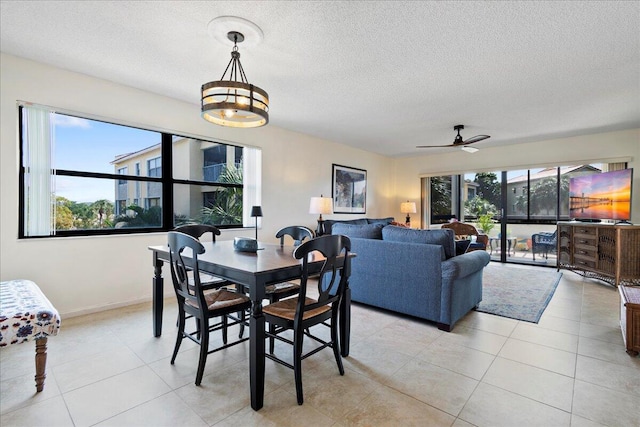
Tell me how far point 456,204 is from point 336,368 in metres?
5.96

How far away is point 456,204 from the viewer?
23.2ft

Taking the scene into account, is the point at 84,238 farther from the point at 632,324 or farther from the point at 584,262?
the point at 584,262

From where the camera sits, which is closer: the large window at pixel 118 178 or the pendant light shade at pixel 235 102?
the pendant light shade at pixel 235 102

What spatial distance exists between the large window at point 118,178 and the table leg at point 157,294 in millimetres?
1238

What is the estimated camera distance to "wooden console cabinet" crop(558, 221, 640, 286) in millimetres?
4113

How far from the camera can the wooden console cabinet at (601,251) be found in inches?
162

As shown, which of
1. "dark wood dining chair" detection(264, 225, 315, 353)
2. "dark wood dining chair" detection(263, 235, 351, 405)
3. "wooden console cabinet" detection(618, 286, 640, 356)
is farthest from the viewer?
"dark wood dining chair" detection(264, 225, 315, 353)

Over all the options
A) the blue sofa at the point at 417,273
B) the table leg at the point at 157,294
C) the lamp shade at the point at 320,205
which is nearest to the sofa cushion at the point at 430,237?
the blue sofa at the point at 417,273

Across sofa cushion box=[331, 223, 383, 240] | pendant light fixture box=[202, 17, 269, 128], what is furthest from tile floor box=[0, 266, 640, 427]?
pendant light fixture box=[202, 17, 269, 128]

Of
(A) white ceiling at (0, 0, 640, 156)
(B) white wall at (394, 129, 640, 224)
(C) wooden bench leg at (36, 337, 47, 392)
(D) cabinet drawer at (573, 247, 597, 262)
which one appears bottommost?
(C) wooden bench leg at (36, 337, 47, 392)

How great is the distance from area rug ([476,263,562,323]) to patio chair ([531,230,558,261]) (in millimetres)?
599

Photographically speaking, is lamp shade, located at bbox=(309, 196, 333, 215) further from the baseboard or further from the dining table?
the baseboard

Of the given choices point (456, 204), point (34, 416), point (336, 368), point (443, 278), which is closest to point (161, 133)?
point (34, 416)

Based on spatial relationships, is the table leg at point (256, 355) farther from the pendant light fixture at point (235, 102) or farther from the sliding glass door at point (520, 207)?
the sliding glass door at point (520, 207)
